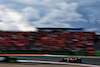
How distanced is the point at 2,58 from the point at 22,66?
191 cm

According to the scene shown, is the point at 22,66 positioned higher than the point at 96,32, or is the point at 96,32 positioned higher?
the point at 96,32

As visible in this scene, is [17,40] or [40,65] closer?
[40,65]

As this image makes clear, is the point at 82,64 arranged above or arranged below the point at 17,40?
below

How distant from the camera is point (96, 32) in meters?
16.9

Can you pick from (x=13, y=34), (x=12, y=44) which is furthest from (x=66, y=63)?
(x=13, y=34)

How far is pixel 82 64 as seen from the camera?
9289mm

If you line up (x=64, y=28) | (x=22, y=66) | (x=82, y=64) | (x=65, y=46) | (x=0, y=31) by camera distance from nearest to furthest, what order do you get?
(x=22, y=66) < (x=82, y=64) < (x=65, y=46) < (x=64, y=28) < (x=0, y=31)

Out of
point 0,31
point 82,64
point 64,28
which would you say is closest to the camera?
point 82,64

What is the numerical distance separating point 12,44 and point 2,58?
6612 mm

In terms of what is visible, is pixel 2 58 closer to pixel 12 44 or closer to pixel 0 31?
pixel 12 44

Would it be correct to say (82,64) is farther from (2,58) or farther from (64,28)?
(64,28)

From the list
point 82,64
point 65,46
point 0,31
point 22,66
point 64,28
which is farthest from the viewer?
point 0,31

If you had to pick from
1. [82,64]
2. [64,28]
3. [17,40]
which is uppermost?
[64,28]

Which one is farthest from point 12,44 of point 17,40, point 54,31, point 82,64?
point 82,64
